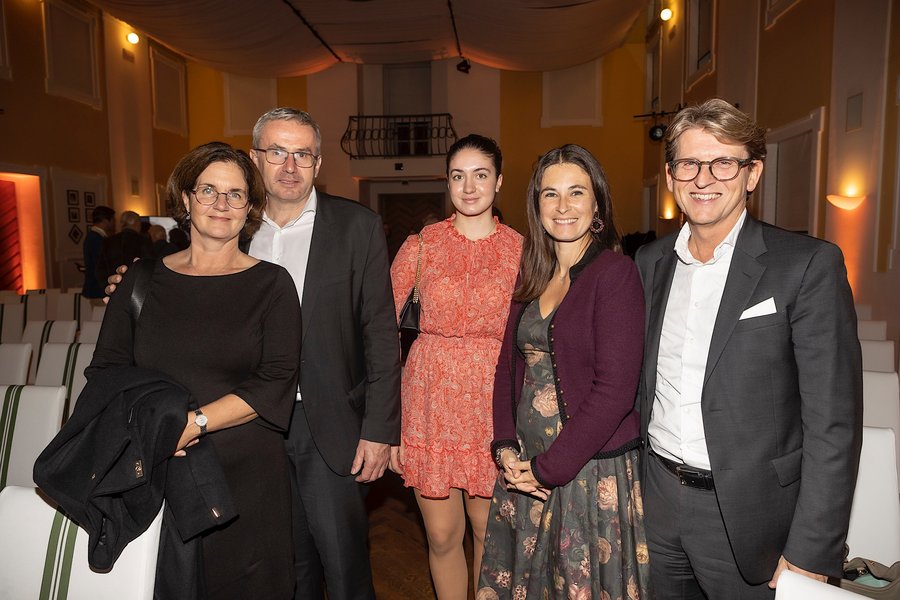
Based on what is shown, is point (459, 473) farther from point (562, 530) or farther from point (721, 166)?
point (721, 166)

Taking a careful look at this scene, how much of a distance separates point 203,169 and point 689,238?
1.37m

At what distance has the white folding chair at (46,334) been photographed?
409 cm

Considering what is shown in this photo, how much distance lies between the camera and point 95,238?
6.64 metres

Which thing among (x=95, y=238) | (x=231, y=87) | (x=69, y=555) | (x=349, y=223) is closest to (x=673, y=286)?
(x=349, y=223)

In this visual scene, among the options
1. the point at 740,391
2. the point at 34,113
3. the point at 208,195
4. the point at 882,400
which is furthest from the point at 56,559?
the point at 34,113

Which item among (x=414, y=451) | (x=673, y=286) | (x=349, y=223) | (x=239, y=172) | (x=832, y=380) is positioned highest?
(x=239, y=172)

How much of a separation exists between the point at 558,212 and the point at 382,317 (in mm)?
701

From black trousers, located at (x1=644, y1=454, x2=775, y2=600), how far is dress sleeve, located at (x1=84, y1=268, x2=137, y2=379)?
1.45 m

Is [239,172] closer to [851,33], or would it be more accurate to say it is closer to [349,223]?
[349,223]

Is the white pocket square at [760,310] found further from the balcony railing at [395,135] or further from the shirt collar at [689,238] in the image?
the balcony railing at [395,135]

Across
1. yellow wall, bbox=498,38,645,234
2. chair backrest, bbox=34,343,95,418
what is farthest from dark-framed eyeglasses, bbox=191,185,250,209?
yellow wall, bbox=498,38,645,234

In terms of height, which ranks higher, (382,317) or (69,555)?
(382,317)

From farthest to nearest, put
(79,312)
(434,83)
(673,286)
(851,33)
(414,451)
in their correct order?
(434,83) → (79,312) → (851,33) → (414,451) → (673,286)

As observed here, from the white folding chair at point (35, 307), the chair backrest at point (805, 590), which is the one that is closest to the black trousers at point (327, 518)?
the chair backrest at point (805, 590)
